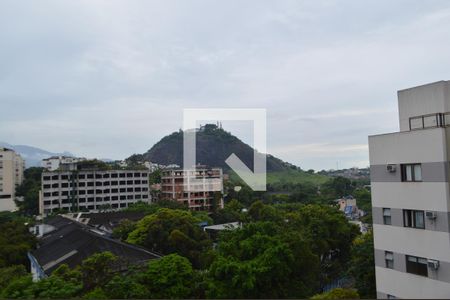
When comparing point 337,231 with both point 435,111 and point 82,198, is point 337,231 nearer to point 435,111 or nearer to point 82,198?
point 435,111

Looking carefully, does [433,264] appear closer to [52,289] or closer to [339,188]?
[52,289]

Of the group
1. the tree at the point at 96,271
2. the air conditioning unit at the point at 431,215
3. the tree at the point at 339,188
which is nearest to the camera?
the air conditioning unit at the point at 431,215

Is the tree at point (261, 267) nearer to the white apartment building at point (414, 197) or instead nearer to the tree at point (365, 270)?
the tree at point (365, 270)

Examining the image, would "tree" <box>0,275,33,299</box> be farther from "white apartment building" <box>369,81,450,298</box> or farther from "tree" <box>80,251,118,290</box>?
"white apartment building" <box>369,81,450,298</box>

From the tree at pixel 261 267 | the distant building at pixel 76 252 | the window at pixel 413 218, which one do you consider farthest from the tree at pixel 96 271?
the window at pixel 413 218

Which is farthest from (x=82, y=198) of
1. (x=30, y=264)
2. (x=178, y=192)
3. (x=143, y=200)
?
(x=30, y=264)

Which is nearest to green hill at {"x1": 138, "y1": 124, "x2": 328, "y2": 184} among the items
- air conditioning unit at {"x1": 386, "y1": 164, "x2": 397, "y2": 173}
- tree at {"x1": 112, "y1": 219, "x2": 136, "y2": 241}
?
tree at {"x1": 112, "y1": 219, "x2": 136, "y2": 241}

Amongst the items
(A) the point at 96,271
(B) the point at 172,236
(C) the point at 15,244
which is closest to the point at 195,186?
(B) the point at 172,236

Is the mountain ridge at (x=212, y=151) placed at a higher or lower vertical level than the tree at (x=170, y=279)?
higher
